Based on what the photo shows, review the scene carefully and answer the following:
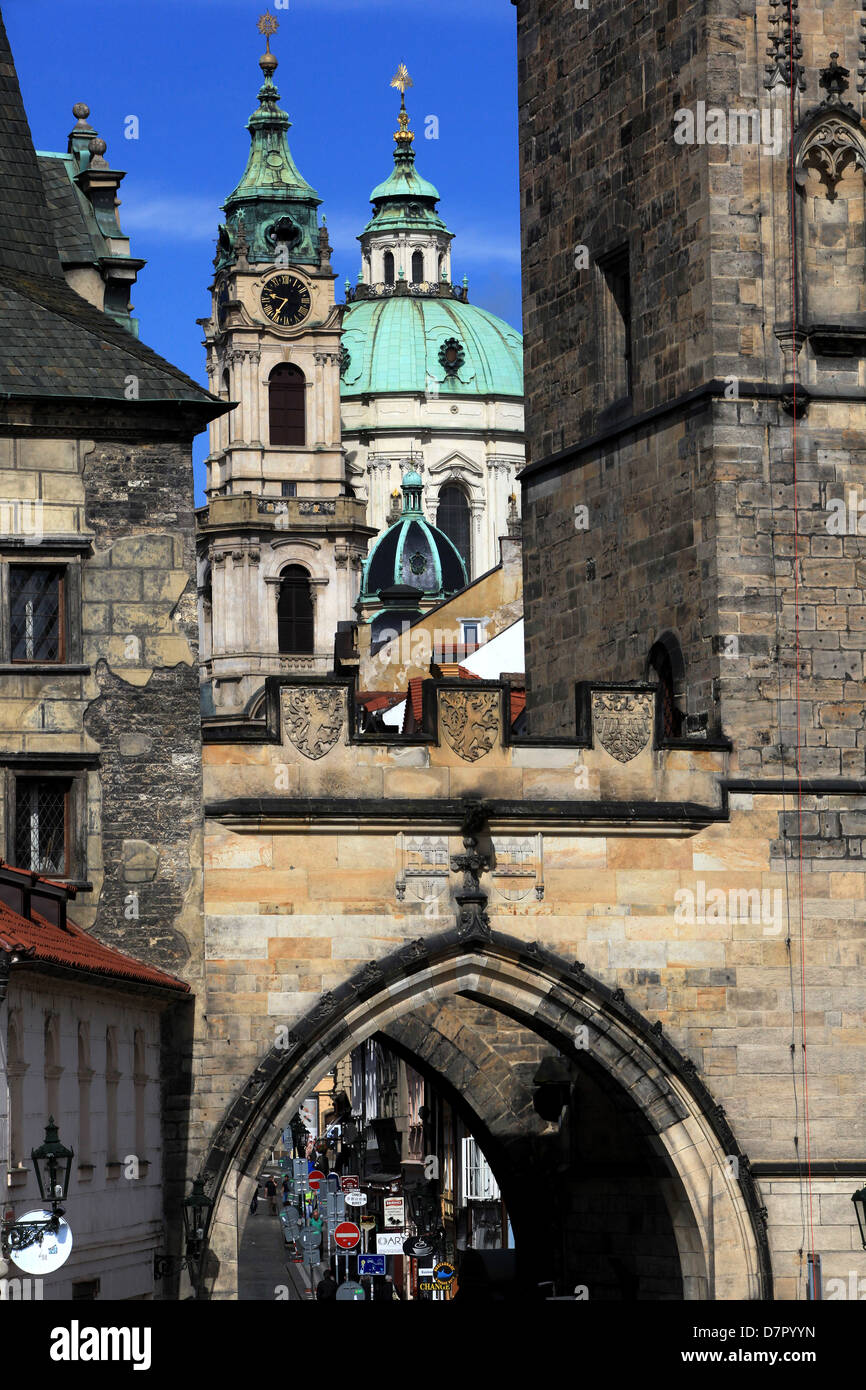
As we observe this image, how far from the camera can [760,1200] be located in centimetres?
3225

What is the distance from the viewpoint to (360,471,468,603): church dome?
133500 millimetres

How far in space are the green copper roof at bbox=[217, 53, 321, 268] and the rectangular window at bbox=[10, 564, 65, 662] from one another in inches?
3390

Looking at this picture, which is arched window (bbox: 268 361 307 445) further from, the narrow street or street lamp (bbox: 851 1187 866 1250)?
street lamp (bbox: 851 1187 866 1250)

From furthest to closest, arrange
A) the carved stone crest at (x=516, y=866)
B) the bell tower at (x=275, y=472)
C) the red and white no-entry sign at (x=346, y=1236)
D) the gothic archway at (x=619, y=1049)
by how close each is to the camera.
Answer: the bell tower at (x=275, y=472) → the red and white no-entry sign at (x=346, y=1236) → the carved stone crest at (x=516, y=866) → the gothic archway at (x=619, y=1049)

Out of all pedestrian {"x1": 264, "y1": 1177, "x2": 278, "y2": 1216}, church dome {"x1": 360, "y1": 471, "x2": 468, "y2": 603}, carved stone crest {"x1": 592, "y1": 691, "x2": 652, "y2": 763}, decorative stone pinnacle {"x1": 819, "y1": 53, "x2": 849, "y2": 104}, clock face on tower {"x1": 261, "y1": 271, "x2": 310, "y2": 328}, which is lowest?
pedestrian {"x1": 264, "y1": 1177, "x2": 278, "y2": 1216}

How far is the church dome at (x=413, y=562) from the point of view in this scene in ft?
438

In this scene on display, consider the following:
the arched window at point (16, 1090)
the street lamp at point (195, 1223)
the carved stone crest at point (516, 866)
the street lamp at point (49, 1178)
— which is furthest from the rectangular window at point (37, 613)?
the street lamp at point (49, 1178)

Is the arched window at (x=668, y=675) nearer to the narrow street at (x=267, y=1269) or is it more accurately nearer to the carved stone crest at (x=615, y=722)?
the carved stone crest at (x=615, y=722)

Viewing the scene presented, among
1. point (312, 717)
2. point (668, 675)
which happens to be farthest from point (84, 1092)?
point (668, 675)

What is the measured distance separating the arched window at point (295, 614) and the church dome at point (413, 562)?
16814 mm

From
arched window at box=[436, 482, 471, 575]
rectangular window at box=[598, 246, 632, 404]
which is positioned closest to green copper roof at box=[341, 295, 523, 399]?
arched window at box=[436, 482, 471, 575]

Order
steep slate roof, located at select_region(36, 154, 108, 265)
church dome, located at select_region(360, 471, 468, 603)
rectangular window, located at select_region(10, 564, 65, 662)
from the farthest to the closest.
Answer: church dome, located at select_region(360, 471, 468, 603), steep slate roof, located at select_region(36, 154, 108, 265), rectangular window, located at select_region(10, 564, 65, 662)
